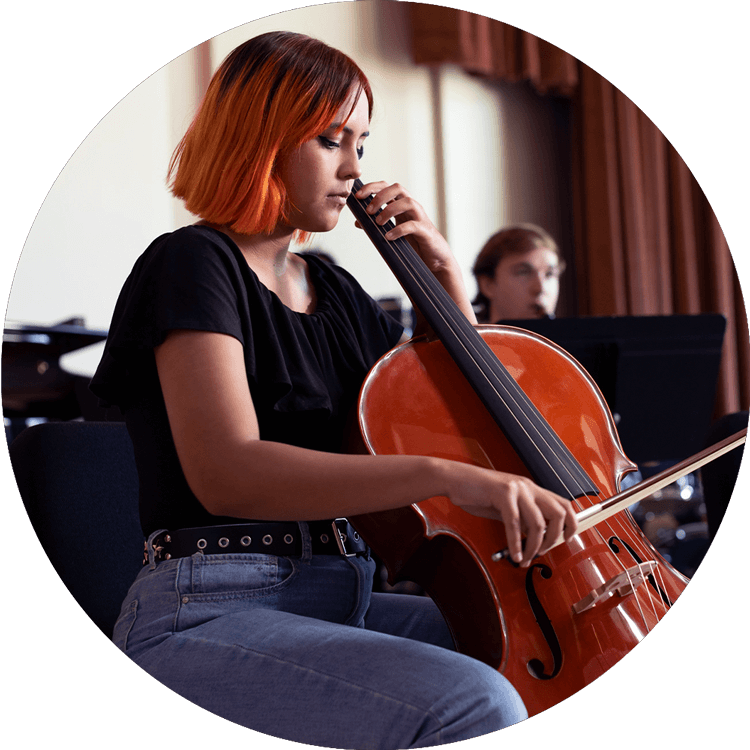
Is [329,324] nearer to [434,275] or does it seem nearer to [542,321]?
[434,275]

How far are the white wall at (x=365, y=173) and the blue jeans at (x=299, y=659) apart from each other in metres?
0.62

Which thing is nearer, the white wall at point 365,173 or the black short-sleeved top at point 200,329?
the black short-sleeved top at point 200,329

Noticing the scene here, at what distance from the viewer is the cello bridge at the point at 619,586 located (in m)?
0.51

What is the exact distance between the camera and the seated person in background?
151 cm

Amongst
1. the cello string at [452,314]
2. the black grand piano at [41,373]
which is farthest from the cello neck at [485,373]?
the black grand piano at [41,373]

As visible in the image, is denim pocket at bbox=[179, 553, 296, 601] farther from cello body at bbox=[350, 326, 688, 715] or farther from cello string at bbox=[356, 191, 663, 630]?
cello string at bbox=[356, 191, 663, 630]

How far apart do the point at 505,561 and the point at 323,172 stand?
0.34 meters

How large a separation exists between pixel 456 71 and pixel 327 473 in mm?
1612

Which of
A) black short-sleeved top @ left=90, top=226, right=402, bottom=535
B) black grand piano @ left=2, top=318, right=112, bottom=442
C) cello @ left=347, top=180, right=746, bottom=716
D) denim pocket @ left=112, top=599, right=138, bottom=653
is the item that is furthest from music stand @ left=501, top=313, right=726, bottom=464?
black grand piano @ left=2, top=318, right=112, bottom=442

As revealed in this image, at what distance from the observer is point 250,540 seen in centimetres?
55

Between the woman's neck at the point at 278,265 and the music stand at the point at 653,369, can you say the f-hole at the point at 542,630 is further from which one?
the music stand at the point at 653,369

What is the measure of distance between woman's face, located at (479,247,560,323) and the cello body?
88cm

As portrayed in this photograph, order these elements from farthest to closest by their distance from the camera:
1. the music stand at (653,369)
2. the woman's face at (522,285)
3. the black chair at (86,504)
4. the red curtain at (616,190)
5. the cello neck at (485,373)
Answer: the red curtain at (616,190) < the woman's face at (522,285) < the music stand at (653,369) < the black chair at (86,504) < the cello neck at (485,373)

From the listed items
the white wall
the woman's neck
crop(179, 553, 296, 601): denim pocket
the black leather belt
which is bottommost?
crop(179, 553, 296, 601): denim pocket
